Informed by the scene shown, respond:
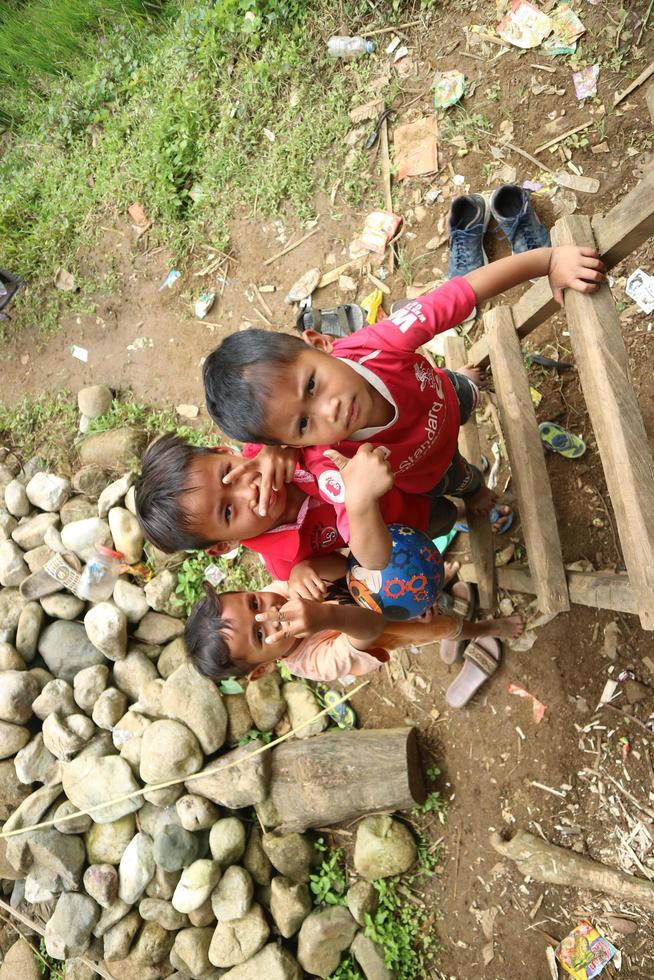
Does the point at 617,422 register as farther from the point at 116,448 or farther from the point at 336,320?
the point at 116,448

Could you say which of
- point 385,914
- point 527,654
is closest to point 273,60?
point 527,654

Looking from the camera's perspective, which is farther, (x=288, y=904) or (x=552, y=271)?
(x=288, y=904)

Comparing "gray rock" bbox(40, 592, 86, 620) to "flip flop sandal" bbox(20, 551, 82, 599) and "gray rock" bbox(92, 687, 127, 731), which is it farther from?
"gray rock" bbox(92, 687, 127, 731)

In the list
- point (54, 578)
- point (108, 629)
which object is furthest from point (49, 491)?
point (108, 629)

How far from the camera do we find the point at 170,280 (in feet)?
16.6

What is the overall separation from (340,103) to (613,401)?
357 cm

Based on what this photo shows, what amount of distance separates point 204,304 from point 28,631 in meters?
2.65

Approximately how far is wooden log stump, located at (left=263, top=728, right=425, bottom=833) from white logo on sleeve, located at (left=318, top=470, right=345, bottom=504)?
189cm

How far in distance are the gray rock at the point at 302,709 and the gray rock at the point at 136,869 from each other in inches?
42.6

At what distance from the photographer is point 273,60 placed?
15.4 ft

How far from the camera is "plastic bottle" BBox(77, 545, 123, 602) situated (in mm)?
4211

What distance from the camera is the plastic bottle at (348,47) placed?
14.1ft

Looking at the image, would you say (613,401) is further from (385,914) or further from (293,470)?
(385,914)

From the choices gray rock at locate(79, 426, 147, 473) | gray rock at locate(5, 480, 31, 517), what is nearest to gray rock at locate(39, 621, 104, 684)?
gray rock at locate(5, 480, 31, 517)
